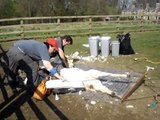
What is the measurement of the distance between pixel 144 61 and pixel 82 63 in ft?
7.07

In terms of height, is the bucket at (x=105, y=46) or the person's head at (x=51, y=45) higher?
the person's head at (x=51, y=45)

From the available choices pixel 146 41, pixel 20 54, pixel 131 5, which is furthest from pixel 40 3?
pixel 131 5

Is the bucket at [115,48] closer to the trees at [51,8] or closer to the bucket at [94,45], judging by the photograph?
the bucket at [94,45]

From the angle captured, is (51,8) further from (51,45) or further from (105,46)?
(51,45)

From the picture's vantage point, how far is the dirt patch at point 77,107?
5574 mm

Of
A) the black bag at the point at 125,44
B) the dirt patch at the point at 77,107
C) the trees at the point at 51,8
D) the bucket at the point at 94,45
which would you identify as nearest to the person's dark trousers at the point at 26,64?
the dirt patch at the point at 77,107

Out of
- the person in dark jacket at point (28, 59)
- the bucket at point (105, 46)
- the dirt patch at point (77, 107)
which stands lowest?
the dirt patch at point (77, 107)

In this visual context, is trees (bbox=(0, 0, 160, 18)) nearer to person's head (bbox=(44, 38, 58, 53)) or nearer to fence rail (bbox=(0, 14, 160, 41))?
fence rail (bbox=(0, 14, 160, 41))

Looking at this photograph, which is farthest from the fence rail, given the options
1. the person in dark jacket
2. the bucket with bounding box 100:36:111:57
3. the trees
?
the trees

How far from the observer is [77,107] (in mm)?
5988

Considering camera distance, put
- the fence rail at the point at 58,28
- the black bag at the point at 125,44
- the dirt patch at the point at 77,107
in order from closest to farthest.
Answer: the dirt patch at the point at 77,107, the black bag at the point at 125,44, the fence rail at the point at 58,28

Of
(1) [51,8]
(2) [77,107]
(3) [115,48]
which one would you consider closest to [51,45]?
(2) [77,107]

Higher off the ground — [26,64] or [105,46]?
[26,64]

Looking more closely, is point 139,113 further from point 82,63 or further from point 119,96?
point 82,63
